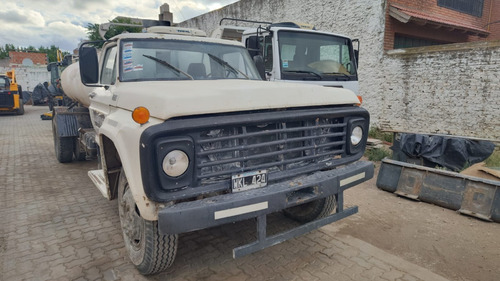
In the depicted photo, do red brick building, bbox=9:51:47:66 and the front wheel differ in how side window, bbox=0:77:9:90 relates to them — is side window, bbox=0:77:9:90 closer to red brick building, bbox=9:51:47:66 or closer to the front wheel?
the front wheel

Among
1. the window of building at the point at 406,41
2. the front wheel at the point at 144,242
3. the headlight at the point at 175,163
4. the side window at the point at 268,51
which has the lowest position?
the front wheel at the point at 144,242

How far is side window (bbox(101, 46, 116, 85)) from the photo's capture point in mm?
3736

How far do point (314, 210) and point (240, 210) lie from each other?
1.66 metres

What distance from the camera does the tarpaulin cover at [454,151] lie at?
5.41 metres

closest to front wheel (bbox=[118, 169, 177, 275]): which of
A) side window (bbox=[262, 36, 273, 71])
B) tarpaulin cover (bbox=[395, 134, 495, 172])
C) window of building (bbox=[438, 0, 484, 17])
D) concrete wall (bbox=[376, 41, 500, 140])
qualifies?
side window (bbox=[262, 36, 273, 71])

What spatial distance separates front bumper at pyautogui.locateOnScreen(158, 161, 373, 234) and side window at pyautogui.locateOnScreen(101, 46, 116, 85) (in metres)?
2.05

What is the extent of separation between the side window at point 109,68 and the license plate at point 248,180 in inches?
79.0

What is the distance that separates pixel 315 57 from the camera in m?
6.70

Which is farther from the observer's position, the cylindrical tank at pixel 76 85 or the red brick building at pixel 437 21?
the red brick building at pixel 437 21

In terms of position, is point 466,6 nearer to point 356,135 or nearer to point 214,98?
point 356,135

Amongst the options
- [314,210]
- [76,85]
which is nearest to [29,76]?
[76,85]

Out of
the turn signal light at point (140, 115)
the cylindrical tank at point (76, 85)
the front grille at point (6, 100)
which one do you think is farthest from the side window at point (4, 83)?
the turn signal light at point (140, 115)

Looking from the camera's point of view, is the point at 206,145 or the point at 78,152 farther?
the point at 78,152

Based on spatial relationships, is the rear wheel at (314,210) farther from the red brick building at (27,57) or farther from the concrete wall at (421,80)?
the red brick building at (27,57)
